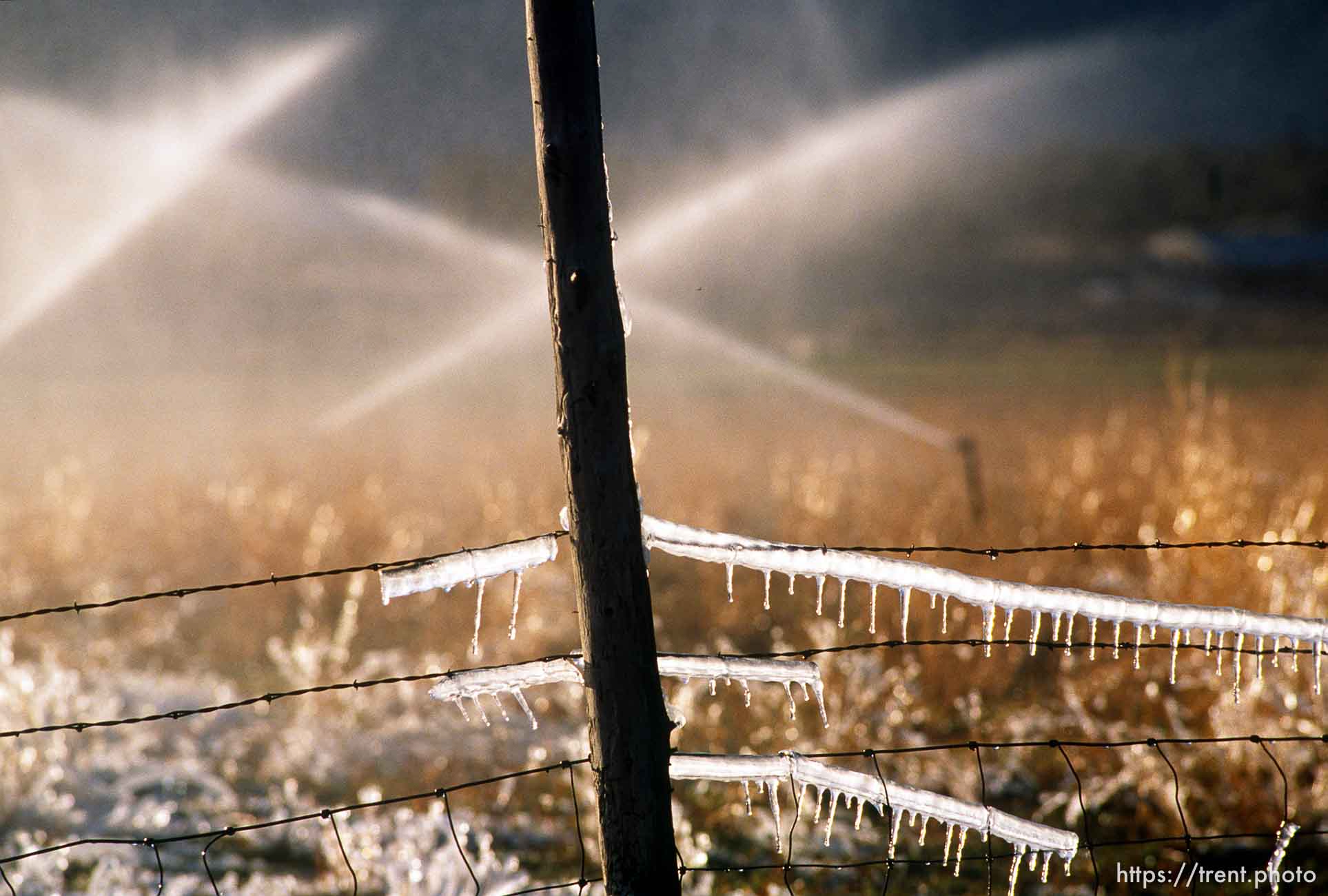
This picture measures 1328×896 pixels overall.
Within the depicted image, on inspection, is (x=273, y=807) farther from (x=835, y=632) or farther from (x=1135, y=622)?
(x=1135, y=622)

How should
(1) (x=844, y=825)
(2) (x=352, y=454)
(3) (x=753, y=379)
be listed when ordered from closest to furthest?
(1) (x=844, y=825), (2) (x=352, y=454), (3) (x=753, y=379)

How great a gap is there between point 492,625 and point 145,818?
2901mm

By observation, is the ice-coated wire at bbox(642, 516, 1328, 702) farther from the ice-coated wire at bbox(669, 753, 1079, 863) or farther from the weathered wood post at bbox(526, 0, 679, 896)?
the ice-coated wire at bbox(669, 753, 1079, 863)

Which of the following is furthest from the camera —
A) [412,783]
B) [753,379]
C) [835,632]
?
[753,379]

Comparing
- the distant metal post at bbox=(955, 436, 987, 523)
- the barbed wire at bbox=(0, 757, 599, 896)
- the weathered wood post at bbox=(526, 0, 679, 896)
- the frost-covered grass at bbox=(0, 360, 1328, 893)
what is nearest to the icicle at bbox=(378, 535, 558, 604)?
the weathered wood post at bbox=(526, 0, 679, 896)

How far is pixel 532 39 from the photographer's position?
6.83ft

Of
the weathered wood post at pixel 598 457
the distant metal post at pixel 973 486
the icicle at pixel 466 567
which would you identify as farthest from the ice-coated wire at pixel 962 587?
the distant metal post at pixel 973 486

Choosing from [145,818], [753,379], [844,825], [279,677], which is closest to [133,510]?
[279,677]

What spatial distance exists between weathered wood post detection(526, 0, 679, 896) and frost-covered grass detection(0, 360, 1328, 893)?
191cm

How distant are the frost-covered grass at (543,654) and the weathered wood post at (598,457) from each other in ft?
6.28

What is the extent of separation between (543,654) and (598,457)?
5.01 metres

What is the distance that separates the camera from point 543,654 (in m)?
6.91

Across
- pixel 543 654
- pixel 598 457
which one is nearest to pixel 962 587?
pixel 598 457

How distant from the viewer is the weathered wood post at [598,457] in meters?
2.08
